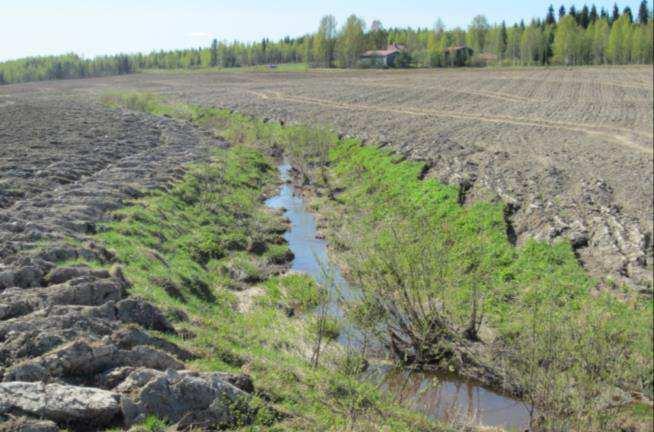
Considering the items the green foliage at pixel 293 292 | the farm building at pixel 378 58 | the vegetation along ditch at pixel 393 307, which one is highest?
the farm building at pixel 378 58

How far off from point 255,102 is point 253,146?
2382 centimetres

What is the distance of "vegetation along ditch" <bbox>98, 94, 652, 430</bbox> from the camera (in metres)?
11.3

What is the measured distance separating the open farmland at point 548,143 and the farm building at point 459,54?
1389 mm

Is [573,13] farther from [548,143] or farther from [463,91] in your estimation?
[463,91]

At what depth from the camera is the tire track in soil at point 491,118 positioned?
472 inches

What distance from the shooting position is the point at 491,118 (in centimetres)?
3894

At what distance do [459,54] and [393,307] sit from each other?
10281 millimetres

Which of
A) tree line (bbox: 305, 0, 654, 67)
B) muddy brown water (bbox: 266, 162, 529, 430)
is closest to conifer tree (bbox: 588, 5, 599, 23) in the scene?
tree line (bbox: 305, 0, 654, 67)

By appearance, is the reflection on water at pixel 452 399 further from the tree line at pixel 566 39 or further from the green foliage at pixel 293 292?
the tree line at pixel 566 39

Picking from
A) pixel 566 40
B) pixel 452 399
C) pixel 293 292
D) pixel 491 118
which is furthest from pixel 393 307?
pixel 491 118

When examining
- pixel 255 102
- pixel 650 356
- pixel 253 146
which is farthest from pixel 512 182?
pixel 255 102

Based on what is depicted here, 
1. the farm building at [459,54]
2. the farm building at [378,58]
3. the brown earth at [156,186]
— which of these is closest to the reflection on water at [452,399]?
the brown earth at [156,186]

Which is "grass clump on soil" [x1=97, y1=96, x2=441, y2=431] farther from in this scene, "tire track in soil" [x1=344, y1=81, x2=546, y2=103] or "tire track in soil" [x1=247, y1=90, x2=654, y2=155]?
"tire track in soil" [x1=344, y1=81, x2=546, y2=103]

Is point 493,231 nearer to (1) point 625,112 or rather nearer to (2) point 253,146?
(1) point 625,112
